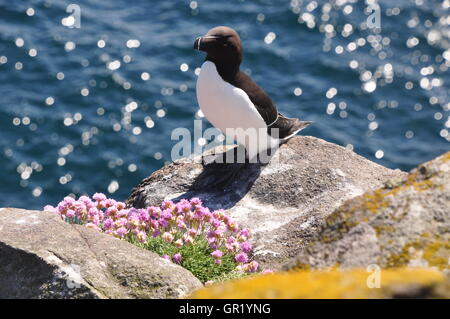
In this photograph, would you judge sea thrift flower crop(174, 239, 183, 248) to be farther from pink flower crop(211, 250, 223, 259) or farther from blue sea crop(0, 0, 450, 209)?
blue sea crop(0, 0, 450, 209)

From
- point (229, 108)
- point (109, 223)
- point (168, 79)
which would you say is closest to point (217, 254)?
point (109, 223)

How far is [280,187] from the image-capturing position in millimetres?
9297

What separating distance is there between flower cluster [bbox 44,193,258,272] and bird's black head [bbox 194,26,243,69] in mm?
1866

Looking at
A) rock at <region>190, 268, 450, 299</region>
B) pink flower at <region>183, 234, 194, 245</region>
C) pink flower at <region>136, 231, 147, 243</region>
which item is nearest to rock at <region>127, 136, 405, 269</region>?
pink flower at <region>183, 234, 194, 245</region>

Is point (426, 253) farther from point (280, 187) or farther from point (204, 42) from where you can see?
point (204, 42)

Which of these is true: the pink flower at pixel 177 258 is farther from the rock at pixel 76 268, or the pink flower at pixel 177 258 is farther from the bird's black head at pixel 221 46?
the bird's black head at pixel 221 46

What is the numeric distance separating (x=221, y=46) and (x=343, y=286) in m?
5.56

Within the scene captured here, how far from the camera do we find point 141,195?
9.55m

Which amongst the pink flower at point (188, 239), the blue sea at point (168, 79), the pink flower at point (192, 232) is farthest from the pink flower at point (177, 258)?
the blue sea at point (168, 79)

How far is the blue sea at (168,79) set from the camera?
16.6 metres

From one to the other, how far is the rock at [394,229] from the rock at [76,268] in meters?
1.91

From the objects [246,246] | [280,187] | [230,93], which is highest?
[230,93]

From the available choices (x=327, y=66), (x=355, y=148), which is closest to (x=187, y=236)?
(x=355, y=148)

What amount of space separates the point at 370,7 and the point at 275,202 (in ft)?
43.1
